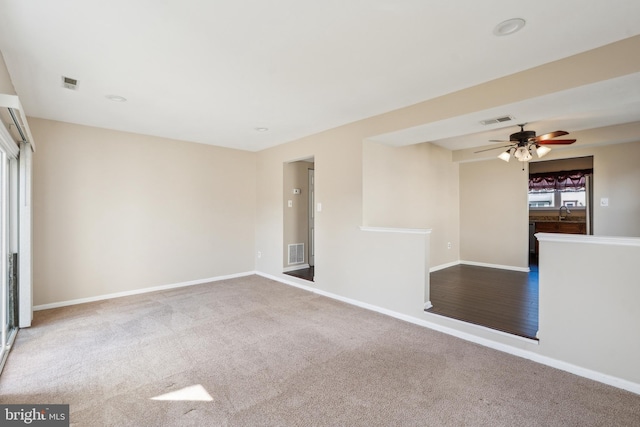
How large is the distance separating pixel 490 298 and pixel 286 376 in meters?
2.94

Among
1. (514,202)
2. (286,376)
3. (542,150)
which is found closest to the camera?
(286,376)

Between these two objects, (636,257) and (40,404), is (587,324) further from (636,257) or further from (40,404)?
(40,404)

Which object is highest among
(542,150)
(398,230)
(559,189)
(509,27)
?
(509,27)

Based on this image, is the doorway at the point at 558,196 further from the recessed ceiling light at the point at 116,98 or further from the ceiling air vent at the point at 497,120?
the recessed ceiling light at the point at 116,98

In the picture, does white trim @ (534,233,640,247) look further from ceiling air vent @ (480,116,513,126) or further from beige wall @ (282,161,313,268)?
beige wall @ (282,161,313,268)

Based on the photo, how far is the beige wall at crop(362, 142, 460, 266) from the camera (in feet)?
13.4

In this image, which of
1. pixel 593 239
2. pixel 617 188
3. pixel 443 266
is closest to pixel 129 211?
pixel 593 239

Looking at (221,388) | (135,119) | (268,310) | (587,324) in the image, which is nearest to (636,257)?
(587,324)

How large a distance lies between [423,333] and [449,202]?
3.70 m

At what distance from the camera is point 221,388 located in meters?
2.12

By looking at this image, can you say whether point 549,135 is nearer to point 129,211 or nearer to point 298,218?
point 298,218

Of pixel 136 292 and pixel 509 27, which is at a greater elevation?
pixel 509 27

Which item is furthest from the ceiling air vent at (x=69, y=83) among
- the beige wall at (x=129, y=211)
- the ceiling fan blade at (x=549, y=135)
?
the ceiling fan blade at (x=549, y=135)

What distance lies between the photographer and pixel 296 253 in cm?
581
